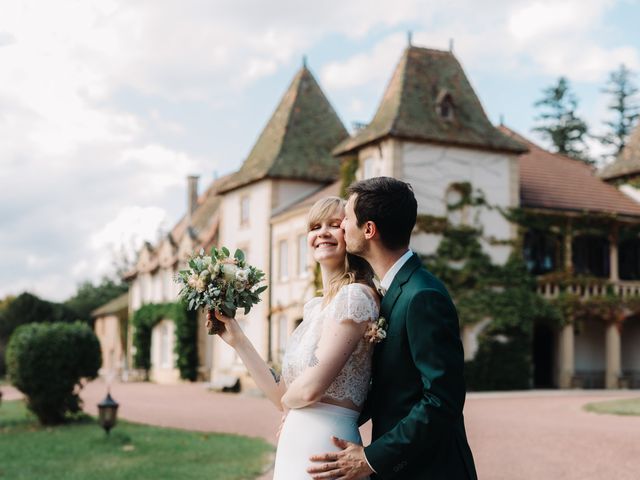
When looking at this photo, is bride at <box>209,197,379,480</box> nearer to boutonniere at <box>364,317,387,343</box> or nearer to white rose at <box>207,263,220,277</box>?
boutonniere at <box>364,317,387,343</box>

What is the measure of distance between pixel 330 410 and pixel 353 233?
689 millimetres

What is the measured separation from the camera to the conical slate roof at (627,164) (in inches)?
1238

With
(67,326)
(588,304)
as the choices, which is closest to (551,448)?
(67,326)

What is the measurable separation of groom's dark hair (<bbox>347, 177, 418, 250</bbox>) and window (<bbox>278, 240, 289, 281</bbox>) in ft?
91.6

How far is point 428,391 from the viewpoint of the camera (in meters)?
3.07

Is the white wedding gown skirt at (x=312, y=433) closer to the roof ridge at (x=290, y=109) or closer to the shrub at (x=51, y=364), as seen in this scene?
the shrub at (x=51, y=364)

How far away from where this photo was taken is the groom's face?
3.39 metres

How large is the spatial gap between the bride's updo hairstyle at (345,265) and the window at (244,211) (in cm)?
3033

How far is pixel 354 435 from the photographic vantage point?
11.4ft

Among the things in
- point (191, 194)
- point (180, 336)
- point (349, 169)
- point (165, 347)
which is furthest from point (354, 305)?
point (191, 194)

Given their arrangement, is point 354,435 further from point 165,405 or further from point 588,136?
point 588,136

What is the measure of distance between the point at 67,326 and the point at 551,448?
8934mm

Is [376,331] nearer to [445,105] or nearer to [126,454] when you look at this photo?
[126,454]

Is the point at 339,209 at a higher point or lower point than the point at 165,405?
higher
